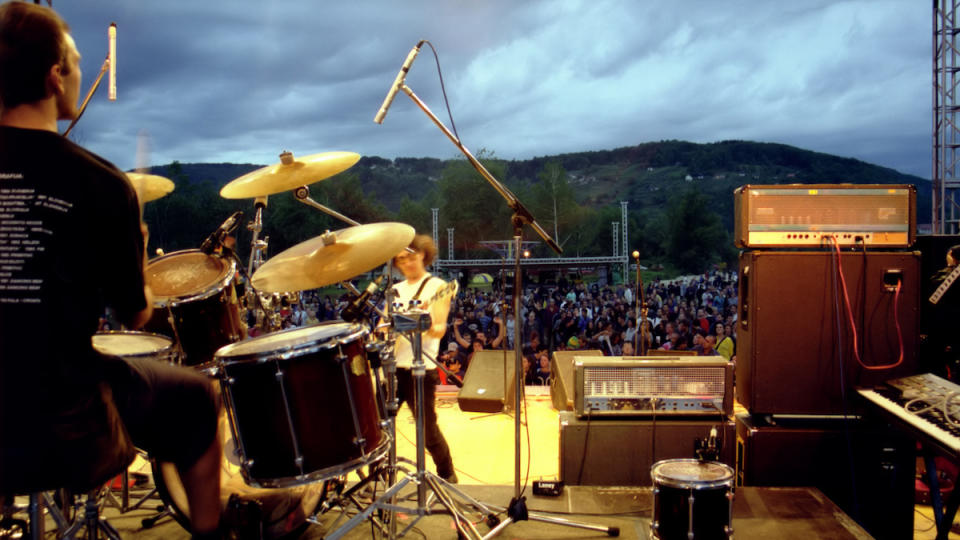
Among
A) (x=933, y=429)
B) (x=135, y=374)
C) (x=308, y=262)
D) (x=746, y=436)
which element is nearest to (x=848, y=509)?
(x=746, y=436)

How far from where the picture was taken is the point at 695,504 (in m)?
2.32

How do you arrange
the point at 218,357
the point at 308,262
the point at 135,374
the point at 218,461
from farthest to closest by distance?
1. the point at 308,262
2. the point at 218,357
3. the point at 218,461
4. the point at 135,374

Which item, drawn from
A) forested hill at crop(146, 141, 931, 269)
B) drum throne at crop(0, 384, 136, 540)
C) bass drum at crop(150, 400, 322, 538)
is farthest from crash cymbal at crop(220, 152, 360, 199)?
forested hill at crop(146, 141, 931, 269)

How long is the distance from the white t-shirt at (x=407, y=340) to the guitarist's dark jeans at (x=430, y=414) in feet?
0.18

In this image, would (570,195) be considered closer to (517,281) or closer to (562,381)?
(562,381)

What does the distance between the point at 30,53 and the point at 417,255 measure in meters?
2.62

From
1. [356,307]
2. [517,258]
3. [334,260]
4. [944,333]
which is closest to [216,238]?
[334,260]

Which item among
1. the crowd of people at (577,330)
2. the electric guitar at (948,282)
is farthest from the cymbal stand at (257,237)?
the crowd of people at (577,330)

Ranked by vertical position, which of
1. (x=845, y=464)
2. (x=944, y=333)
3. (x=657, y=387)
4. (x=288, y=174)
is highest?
(x=288, y=174)

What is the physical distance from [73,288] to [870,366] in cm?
323

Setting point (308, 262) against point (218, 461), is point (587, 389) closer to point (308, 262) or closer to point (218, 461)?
point (308, 262)

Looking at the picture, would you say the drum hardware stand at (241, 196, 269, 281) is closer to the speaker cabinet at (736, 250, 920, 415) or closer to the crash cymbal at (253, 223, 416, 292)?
the crash cymbal at (253, 223, 416, 292)

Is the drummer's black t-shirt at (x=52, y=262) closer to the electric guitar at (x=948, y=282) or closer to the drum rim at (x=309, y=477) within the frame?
the drum rim at (x=309, y=477)

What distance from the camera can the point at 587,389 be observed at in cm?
323
